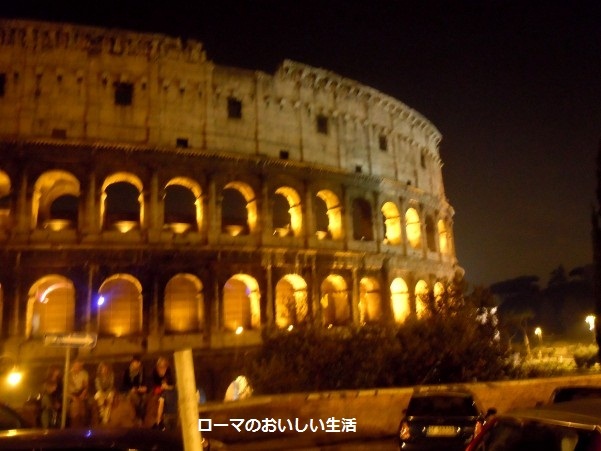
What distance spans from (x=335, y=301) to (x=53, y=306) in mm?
11562

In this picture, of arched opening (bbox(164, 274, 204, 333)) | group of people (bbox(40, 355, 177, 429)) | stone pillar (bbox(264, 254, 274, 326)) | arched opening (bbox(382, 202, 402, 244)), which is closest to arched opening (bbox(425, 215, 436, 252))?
arched opening (bbox(382, 202, 402, 244))

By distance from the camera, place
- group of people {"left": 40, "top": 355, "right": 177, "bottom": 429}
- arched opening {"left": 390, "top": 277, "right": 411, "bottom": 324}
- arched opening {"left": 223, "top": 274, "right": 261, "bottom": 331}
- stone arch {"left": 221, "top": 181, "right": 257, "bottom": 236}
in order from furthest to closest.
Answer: arched opening {"left": 390, "top": 277, "right": 411, "bottom": 324} < stone arch {"left": 221, "top": 181, "right": 257, "bottom": 236} < arched opening {"left": 223, "top": 274, "right": 261, "bottom": 331} < group of people {"left": 40, "top": 355, "right": 177, "bottom": 429}

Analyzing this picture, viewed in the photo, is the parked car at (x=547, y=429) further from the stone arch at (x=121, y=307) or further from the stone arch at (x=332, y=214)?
the stone arch at (x=332, y=214)

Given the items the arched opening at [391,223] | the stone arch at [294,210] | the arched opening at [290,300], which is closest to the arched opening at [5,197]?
the stone arch at [294,210]

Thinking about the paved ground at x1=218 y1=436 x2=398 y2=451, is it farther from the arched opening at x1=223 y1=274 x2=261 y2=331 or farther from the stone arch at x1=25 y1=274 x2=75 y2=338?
the stone arch at x1=25 y1=274 x2=75 y2=338

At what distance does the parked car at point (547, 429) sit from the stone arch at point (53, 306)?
59.1 feet

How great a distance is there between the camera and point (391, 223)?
28.3 m

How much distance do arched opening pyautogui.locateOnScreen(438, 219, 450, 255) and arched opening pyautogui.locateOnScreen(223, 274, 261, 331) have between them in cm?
1355

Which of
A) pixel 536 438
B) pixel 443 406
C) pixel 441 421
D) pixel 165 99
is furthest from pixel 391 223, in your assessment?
pixel 536 438

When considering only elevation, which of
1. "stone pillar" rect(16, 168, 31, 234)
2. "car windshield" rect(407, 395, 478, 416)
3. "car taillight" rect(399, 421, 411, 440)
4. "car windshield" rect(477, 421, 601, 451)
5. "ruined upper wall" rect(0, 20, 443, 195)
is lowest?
"car taillight" rect(399, 421, 411, 440)

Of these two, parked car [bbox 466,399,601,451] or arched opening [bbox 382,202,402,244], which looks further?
arched opening [bbox 382,202,402,244]

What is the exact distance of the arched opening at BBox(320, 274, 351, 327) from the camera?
81.0ft

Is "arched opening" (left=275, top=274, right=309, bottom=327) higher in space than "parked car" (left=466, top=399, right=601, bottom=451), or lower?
higher

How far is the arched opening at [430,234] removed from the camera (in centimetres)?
3098
